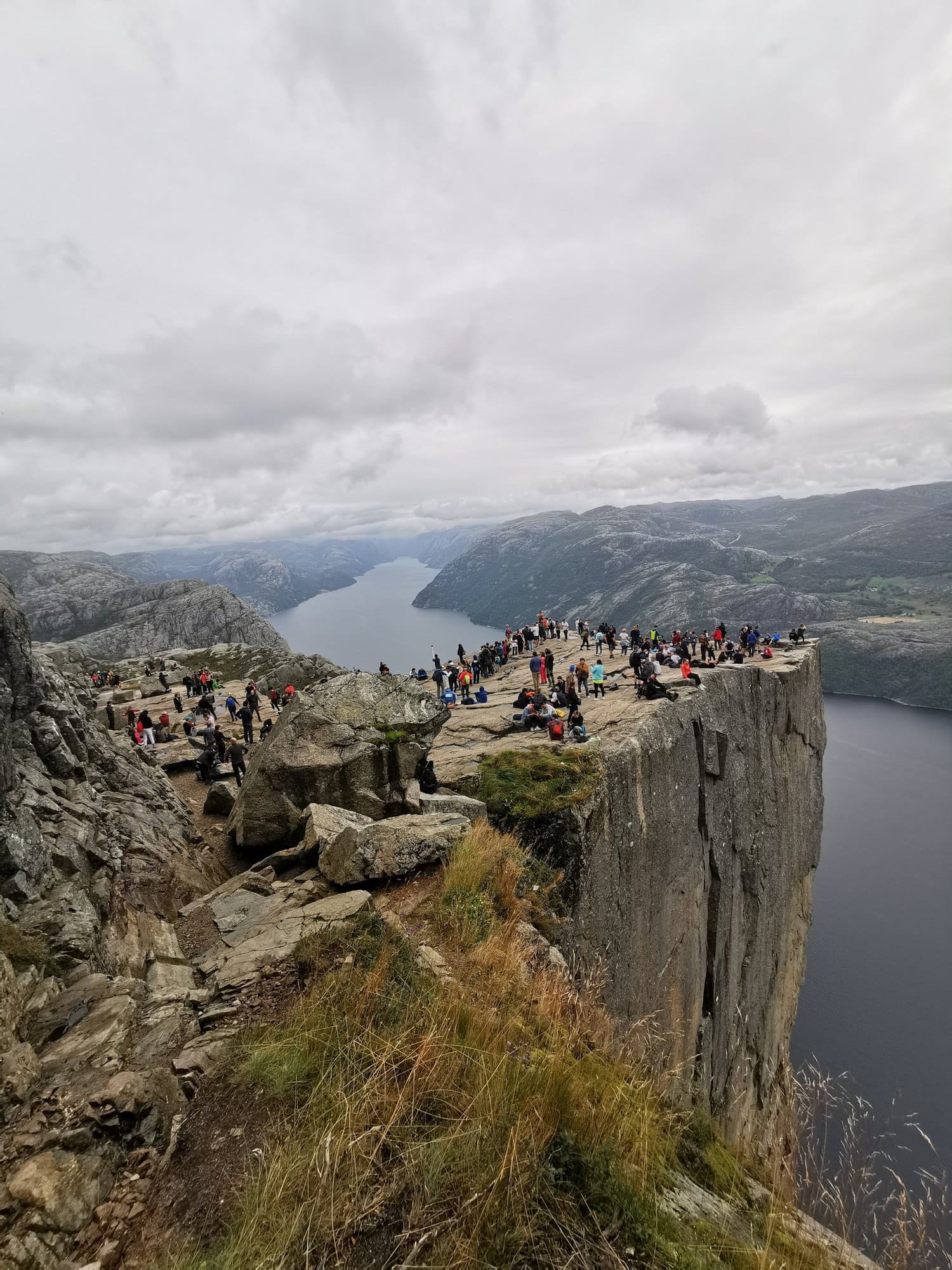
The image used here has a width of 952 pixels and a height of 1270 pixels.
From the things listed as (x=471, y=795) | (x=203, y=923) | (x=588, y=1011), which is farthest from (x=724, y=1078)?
(x=203, y=923)

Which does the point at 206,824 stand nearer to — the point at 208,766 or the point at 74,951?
the point at 208,766

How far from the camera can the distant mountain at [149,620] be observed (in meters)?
118

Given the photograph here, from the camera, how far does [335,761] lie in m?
12.5

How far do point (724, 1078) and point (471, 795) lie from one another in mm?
16256

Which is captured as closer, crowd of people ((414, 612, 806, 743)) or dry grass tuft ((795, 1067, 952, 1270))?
dry grass tuft ((795, 1067, 952, 1270))

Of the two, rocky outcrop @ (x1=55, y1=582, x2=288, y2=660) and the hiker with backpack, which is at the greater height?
the hiker with backpack

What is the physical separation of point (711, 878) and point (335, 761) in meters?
15.4

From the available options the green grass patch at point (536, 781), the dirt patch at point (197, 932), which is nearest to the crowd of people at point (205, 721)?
the dirt patch at point (197, 932)

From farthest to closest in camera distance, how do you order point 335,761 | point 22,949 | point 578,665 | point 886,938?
point 886,938 < point 578,665 < point 335,761 < point 22,949

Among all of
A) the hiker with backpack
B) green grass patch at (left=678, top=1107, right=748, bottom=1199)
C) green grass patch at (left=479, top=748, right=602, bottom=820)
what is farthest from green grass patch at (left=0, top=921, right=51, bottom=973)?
the hiker with backpack

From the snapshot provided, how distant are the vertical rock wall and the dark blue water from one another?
189 inches

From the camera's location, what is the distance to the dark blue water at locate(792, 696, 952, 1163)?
4256 centimetres

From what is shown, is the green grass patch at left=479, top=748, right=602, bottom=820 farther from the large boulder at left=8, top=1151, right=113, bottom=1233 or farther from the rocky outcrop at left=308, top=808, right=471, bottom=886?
the large boulder at left=8, top=1151, right=113, bottom=1233

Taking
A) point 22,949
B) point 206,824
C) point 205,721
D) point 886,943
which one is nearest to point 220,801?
point 206,824
